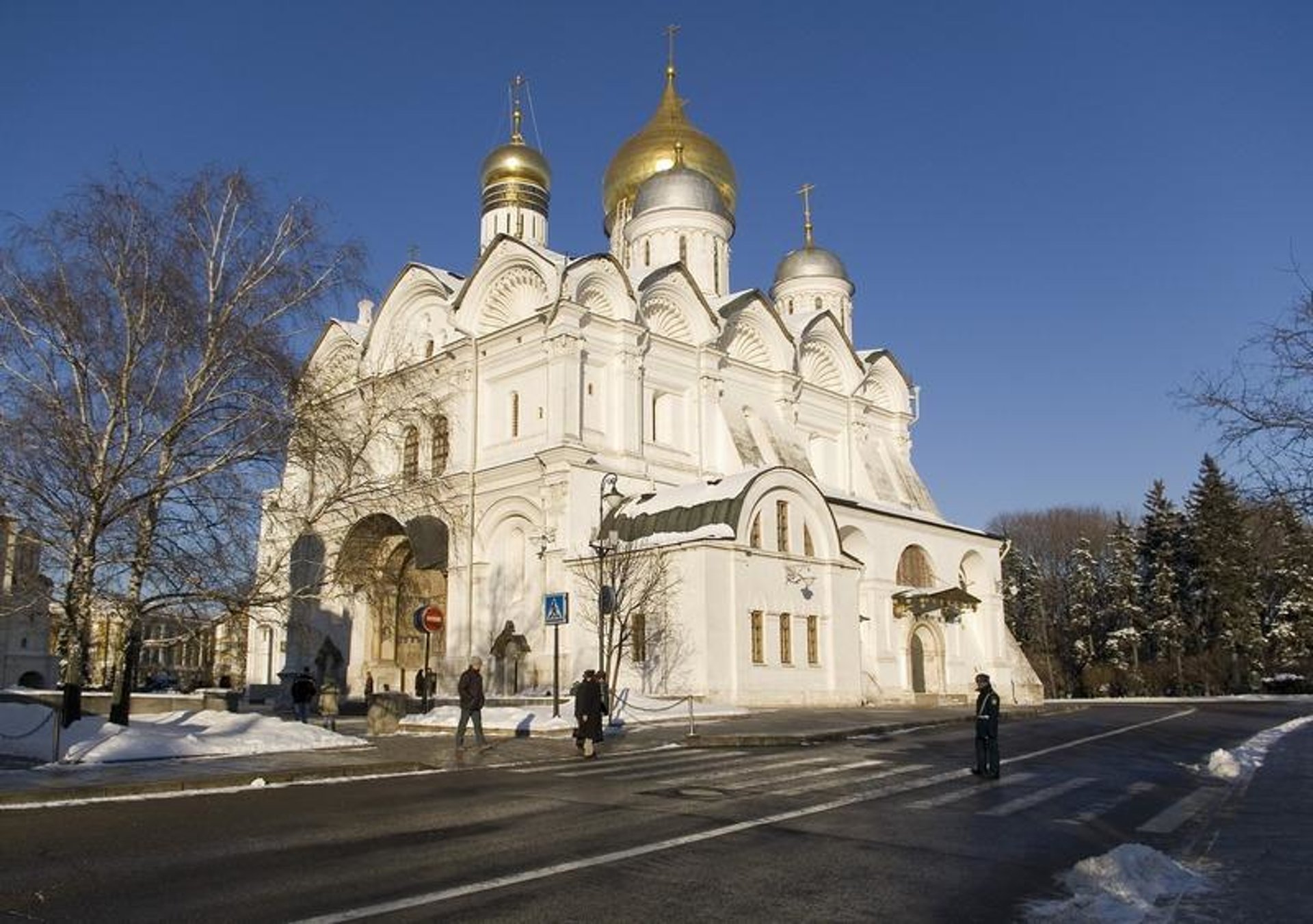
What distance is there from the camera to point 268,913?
20.2ft

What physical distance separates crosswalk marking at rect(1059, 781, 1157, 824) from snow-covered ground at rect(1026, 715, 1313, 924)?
236 centimetres

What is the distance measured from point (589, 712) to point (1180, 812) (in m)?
8.85

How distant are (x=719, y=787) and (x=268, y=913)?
6.97 m

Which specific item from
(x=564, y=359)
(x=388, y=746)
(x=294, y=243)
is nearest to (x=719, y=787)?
(x=388, y=746)

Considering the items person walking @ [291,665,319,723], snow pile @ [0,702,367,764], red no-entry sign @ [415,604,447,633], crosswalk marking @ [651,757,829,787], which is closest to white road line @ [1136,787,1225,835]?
crosswalk marking @ [651,757,829,787]

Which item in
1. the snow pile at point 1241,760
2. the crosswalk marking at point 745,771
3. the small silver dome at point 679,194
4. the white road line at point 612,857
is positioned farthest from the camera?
the small silver dome at point 679,194

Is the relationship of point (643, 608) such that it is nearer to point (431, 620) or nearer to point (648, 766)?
point (431, 620)

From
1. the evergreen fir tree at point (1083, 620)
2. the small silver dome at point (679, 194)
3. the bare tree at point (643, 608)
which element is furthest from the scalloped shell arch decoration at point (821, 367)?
the evergreen fir tree at point (1083, 620)

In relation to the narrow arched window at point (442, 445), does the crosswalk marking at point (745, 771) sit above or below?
below

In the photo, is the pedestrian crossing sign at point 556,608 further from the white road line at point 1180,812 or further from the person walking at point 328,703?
the white road line at point 1180,812

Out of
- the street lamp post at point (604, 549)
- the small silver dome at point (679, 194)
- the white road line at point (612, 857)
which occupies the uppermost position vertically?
the small silver dome at point (679, 194)

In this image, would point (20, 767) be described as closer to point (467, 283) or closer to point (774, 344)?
point (467, 283)

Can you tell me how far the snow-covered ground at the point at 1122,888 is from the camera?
20.6ft

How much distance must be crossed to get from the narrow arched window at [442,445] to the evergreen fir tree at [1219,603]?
3974cm
